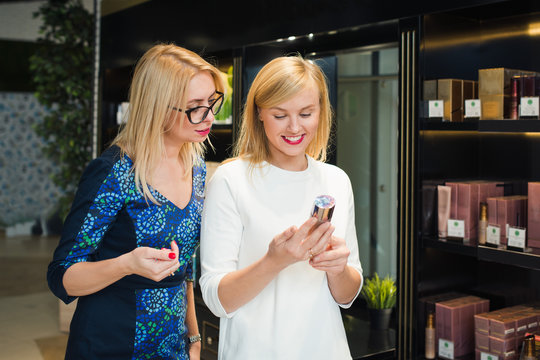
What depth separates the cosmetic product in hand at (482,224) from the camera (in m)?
2.32

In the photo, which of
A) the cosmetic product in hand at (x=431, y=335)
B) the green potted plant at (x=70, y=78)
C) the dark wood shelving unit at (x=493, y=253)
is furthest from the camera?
the green potted plant at (x=70, y=78)

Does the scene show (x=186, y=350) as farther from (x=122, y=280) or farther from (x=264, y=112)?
(x=264, y=112)

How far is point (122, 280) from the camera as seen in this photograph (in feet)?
5.39

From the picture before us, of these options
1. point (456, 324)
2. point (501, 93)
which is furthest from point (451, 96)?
point (456, 324)

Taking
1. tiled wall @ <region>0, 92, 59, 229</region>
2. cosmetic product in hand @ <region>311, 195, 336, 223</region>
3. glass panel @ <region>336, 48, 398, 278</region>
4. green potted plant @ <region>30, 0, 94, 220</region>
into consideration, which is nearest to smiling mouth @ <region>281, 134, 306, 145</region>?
cosmetic product in hand @ <region>311, 195, 336, 223</region>

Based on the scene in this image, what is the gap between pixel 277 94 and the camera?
1.49 m

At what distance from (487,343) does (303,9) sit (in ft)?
5.76

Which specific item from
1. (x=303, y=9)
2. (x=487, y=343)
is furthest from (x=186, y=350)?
(x=303, y=9)

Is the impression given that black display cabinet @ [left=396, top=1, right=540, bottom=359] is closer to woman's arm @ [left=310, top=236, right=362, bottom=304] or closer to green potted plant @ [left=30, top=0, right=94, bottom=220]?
woman's arm @ [left=310, top=236, right=362, bottom=304]

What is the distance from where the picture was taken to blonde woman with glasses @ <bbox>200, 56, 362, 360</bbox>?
1.47m

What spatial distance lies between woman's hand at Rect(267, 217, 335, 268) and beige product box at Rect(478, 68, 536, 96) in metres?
1.25

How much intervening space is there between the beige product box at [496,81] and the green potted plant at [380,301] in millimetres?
1361

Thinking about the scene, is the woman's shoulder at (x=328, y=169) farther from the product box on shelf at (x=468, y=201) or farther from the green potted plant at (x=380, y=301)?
the green potted plant at (x=380, y=301)

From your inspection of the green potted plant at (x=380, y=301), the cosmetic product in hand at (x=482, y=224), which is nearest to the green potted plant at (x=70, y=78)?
the green potted plant at (x=380, y=301)
